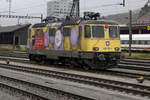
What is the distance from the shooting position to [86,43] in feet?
46.9

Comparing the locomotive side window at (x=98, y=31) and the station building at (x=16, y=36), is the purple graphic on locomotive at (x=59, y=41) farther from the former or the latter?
the station building at (x=16, y=36)

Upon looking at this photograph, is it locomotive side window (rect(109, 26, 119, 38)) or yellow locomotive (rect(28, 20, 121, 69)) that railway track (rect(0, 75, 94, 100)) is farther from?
locomotive side window (rect(109, 26, 119, 38))

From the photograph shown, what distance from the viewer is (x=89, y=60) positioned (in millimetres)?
14453

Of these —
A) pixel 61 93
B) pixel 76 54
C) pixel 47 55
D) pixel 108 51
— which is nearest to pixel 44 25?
pixel 47 55

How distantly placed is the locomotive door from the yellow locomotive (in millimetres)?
1143

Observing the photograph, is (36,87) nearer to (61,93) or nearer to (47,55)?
(61,93)

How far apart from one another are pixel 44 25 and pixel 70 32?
306 centimetres

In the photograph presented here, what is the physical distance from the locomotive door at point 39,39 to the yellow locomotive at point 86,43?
3.75 feet

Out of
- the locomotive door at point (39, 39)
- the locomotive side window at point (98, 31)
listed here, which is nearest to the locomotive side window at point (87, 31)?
the locomotive side window at point (98, 31)

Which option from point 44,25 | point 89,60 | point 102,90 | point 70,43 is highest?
Answer: point 44,25

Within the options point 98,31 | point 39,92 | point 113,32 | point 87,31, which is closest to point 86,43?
point 87,31

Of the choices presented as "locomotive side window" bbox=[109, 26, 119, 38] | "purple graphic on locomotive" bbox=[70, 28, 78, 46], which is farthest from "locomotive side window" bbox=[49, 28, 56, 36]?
"locomotive side window" bbox=[109, 26, 119, 38]

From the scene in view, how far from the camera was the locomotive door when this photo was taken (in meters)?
18.0

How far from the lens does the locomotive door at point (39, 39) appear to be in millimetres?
17969
